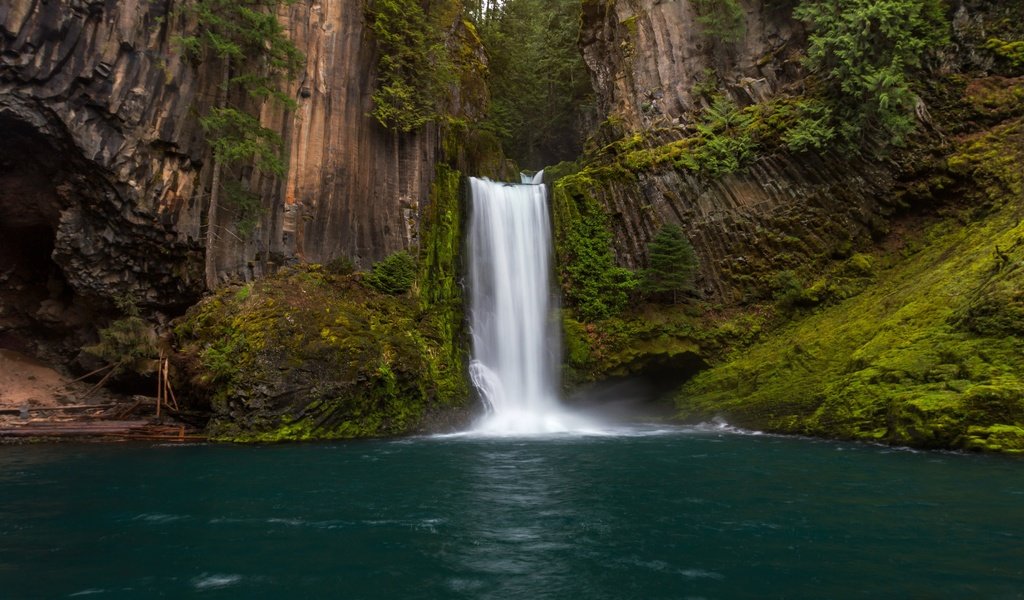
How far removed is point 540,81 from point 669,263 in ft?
71.0

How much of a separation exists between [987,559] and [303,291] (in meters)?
17.6

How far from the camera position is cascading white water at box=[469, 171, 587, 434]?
21578 mm

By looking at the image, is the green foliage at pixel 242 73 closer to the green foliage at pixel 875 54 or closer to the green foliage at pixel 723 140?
the green foliage at pixel 723 140

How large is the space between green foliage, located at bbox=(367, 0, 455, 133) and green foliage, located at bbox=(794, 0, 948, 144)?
47.3 feet

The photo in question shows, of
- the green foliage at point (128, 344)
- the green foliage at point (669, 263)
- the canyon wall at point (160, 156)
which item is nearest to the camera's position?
the canyon wall at point (160, 156)

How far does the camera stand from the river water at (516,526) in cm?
568

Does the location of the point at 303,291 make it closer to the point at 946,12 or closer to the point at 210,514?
the point at 210,514

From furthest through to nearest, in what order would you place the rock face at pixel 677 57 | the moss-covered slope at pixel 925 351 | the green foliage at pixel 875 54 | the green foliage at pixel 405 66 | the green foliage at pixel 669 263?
the rock face at pixel 677 57
the green foliage at pixel 405 66
the green foliage at pixel 669 263
the green foliage at pixel 875 54
the moss-covered slope at pixel 925 351

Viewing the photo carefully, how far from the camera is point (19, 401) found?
18.0m

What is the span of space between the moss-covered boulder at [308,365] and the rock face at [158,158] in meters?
2.15

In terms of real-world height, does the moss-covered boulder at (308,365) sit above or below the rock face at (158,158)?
below

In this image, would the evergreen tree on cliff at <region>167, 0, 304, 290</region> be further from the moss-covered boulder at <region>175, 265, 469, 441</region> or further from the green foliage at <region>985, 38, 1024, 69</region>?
the green foliage at <region>985, 38, 1024, 69</region>

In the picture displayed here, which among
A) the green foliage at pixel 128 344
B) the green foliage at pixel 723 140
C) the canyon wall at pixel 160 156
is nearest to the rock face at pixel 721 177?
the green foliage at pixel 723 140

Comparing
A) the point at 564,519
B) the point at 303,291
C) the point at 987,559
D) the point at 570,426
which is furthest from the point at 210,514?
the point at 570,426
